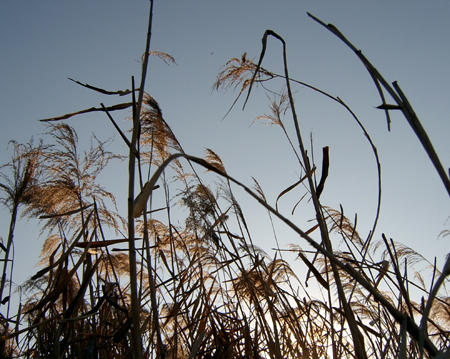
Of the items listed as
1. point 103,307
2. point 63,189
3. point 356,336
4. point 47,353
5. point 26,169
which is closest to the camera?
point 356,336

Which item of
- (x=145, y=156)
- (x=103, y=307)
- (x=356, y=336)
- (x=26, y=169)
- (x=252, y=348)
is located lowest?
(x=356, y=336)

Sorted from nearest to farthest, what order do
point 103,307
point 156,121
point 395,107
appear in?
1. point 395,107
2. point 103,307
3. point 156,121

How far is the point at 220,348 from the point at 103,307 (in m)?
0.79

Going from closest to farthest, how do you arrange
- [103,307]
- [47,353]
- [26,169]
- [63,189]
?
[47,353], [103,307], [63,189], [26,169]

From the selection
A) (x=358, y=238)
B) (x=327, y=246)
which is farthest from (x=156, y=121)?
(x=358, y=238)

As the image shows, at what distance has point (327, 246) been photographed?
4.24 feet

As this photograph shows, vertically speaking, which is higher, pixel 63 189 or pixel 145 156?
pixel 145 156

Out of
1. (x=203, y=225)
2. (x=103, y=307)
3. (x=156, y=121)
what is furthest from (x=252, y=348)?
(x=156, y=121)

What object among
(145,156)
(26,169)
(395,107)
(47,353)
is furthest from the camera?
(26,169)

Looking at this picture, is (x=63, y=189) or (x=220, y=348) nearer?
(x=220, y=348)

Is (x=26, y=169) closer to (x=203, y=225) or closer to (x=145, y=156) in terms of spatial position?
(x=145, y=156)

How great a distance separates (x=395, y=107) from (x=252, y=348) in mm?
1800

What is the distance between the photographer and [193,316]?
233cm

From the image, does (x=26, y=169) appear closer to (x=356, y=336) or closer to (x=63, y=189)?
(x=63, y=189)
